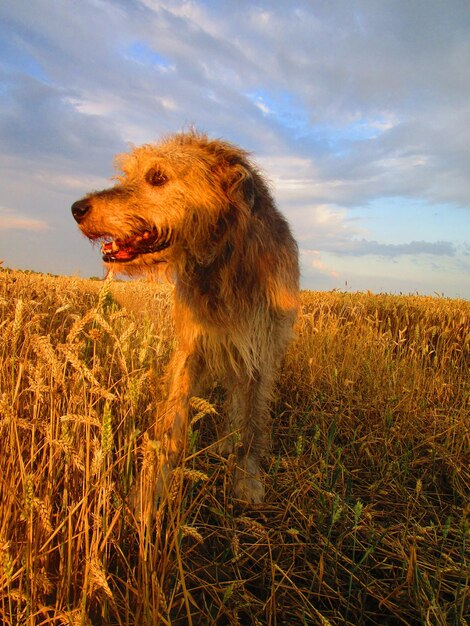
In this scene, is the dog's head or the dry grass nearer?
the dry grass

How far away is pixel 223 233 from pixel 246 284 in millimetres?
340

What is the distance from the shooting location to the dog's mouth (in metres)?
2.87

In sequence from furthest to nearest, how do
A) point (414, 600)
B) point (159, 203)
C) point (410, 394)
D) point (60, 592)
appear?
point (410, 394) → point (159, 203) → point (414, 600) → point (60, 592)

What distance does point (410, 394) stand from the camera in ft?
13.3

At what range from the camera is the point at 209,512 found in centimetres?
238

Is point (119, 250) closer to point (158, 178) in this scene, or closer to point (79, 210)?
point (79, 210)

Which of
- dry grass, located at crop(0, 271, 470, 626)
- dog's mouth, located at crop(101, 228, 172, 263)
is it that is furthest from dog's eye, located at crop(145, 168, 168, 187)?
dry grass, located at crop(0, 271, 470, 626)

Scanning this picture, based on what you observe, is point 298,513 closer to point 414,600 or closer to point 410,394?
point 414,600

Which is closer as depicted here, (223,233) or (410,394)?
(223,233)

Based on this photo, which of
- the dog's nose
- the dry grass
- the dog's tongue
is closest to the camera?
the dry grass

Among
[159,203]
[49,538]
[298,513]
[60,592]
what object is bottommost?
[298,513]

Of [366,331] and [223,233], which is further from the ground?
[223,233]

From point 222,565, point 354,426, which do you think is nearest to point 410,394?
point 354,426

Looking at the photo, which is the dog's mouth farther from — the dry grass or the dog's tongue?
the dry grass
